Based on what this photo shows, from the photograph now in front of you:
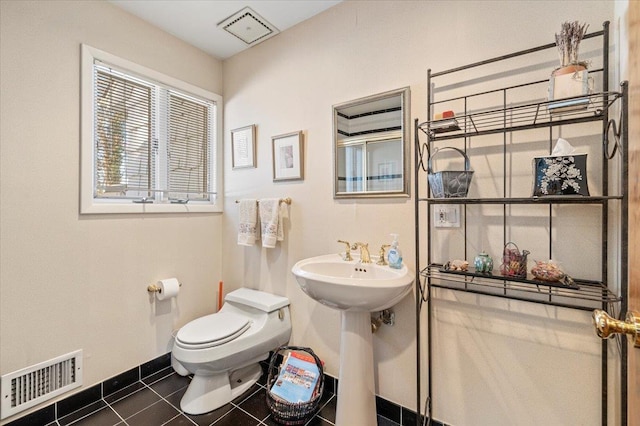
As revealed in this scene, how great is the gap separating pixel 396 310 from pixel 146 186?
1.84 metres

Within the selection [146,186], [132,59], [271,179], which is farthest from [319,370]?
[132,59]

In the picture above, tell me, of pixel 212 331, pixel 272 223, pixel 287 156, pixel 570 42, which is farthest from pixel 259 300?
pixel 570 42

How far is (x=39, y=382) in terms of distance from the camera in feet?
4.98

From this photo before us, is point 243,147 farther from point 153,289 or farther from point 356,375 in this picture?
point 356,375

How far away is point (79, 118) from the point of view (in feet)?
5.49

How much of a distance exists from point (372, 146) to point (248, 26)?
48.8 inches

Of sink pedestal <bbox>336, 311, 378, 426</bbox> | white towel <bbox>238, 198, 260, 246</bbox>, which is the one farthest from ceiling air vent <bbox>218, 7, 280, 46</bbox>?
sink pedestal <bbox>336, 311, 378, 426</bbox>

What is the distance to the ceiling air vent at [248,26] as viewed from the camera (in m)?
1.89

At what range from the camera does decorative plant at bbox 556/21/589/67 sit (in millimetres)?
1016

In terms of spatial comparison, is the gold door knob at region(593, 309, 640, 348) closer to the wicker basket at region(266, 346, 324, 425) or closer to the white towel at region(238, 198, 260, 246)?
the wicker basket at region(266, 346, 324, 425)

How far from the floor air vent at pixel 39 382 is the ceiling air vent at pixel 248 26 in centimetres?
223

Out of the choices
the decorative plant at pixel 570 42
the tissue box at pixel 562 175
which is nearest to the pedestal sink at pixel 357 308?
the tissue box at pixel 562 175

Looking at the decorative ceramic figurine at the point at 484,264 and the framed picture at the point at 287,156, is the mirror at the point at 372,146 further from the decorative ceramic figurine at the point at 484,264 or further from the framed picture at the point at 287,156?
the decorative ceramic figurine at the point at 484,264

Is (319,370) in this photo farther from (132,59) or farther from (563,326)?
(132,59)
